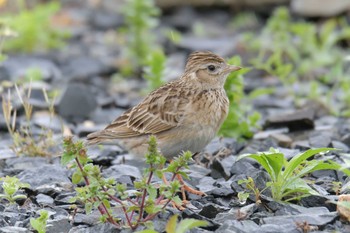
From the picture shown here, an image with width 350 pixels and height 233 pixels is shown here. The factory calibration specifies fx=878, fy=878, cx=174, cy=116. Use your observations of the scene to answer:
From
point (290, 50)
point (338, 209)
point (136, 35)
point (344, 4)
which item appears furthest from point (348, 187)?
point (344, 4)

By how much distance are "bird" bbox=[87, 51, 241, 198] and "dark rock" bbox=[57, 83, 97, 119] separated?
250 centimetres

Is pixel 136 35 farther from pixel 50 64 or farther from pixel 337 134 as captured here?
pixel 337 134

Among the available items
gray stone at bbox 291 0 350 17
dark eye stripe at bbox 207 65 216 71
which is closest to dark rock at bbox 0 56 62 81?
gray stone at bbox 291 0 350 17

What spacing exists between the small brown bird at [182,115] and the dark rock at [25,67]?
13.9 ft

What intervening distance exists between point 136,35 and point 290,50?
7.13ft

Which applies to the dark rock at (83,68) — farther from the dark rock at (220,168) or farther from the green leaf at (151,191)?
the green leaf at (151,191)

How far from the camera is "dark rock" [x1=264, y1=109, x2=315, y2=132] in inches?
346

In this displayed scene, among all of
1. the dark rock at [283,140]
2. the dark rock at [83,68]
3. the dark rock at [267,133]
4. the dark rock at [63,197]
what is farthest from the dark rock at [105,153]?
the dark rock at [83,68]

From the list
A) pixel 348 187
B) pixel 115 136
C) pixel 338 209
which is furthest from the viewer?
pixel 115 136

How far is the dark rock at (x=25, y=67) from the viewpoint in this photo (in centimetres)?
1145

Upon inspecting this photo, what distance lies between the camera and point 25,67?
11.9 m

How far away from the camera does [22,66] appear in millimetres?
11984

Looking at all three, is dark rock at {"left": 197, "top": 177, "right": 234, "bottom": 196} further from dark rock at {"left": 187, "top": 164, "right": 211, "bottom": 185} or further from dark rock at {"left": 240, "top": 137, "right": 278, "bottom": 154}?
dark rock at {"left": 240, "top": 137, "right": 278, "bottom": 154}

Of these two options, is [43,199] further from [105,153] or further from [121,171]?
[105,153]
